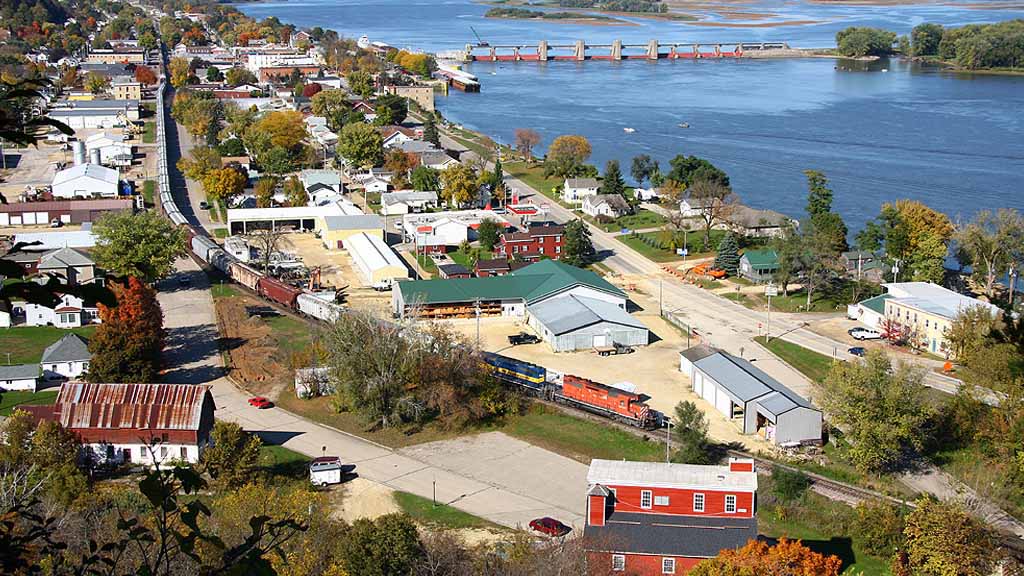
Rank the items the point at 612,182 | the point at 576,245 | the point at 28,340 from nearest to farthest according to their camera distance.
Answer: the point at 28,340 < the point at 576,245 < the point at 612,182

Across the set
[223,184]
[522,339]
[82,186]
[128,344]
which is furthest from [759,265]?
[82,186]

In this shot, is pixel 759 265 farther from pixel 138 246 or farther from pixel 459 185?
pixel 138 246

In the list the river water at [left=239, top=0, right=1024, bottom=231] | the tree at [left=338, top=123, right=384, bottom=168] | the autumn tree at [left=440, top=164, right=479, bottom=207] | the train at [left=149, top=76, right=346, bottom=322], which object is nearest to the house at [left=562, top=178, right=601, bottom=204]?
the autumn tree at [left=440, top=164, right=479, bottom=207]

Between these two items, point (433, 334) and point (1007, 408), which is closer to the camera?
point (1007, 408)

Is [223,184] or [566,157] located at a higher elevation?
[566,157]

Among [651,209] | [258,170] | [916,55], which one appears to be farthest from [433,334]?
[916,55]

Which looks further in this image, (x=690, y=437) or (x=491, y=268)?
(x=491, y=268)

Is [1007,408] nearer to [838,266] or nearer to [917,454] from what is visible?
[917,454]
